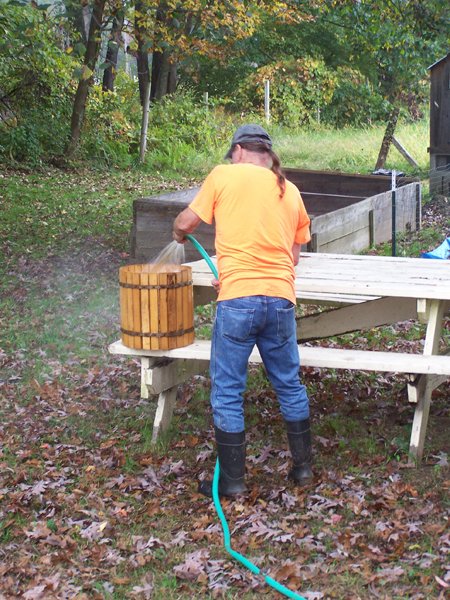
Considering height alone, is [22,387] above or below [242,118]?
below

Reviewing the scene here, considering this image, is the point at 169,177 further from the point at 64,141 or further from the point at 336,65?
the point at 336,65

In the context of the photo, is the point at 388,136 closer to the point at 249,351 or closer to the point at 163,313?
the point at 163,313

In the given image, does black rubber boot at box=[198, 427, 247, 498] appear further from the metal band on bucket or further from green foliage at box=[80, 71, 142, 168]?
green foliage at box=[80, 71, 142, 168]

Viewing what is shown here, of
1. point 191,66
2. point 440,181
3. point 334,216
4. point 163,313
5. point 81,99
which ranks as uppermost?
point 191,66

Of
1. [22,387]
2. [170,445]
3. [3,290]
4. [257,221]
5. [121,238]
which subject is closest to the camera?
[257,221]

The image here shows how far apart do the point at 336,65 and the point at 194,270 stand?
1062 inches

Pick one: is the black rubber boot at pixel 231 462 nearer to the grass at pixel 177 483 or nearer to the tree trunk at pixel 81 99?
the grass at pixel 177 483

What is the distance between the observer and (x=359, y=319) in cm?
607

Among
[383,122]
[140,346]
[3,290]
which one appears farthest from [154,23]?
[383,122]

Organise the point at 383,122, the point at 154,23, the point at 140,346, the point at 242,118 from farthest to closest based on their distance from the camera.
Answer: the point at 383,122
the point at 242,118
the point at 154,23
the point at 140,346

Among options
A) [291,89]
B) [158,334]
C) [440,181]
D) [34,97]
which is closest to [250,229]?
[158,334]

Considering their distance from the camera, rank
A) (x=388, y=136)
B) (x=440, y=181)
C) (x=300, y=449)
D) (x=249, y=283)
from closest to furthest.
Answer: (x=249, y=283)
(x=300, y=449)
(x=440, y=181)
(x=388, y=136)

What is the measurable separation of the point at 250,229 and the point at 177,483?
62.3 inches

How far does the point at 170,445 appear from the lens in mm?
5844
